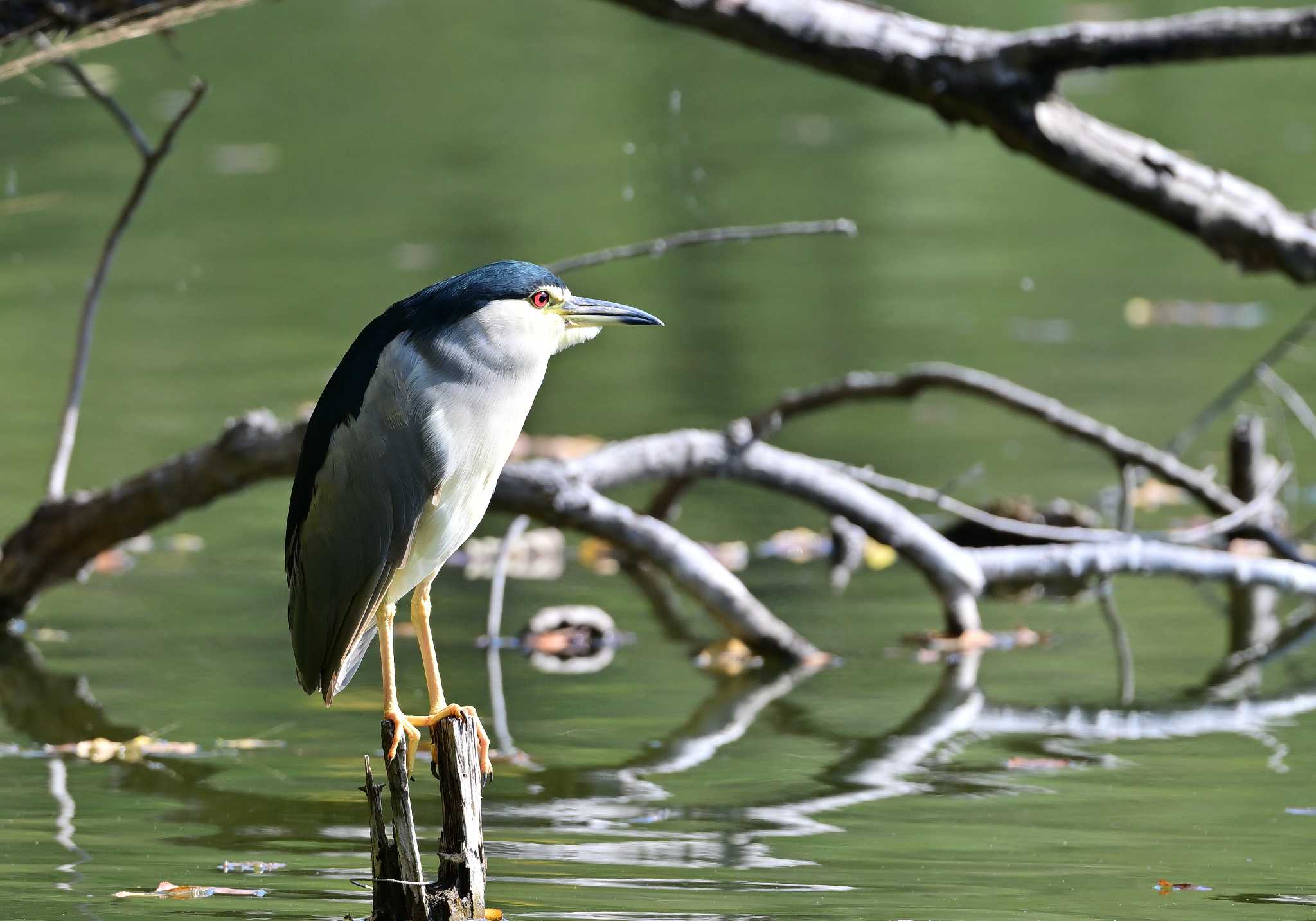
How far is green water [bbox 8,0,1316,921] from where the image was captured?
4.55m

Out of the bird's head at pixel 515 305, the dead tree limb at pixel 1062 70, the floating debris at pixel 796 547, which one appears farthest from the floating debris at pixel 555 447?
the bird's head at pixel 515 305

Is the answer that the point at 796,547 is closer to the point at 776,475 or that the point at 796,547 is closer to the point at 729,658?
the point at 729,658

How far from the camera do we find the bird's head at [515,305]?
11.5ft

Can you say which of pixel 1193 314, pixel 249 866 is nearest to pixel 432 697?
pixel 249 866

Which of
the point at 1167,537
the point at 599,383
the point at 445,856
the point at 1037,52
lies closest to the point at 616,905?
the point at 445,856

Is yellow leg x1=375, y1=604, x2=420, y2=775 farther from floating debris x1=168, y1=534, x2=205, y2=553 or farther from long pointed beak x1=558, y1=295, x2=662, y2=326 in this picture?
floating debris x1=168, y1=534, x2=205, y2=553

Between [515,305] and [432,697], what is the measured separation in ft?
2.38

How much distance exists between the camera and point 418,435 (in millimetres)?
3539

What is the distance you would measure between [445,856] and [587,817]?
1.26 metres

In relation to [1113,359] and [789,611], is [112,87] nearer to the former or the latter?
[1113,359]

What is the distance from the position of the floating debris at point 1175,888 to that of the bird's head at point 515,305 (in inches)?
65.1

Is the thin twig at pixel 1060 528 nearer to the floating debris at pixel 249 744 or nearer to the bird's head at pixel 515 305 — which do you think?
the floating debris at pixel 249 744

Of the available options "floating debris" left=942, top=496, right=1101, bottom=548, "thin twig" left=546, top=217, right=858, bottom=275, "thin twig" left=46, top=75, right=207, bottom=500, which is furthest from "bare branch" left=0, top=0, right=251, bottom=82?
"floating debris" left=942, top=496, right=1101, bottom=548

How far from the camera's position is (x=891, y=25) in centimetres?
584
